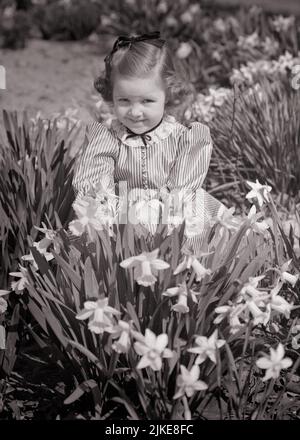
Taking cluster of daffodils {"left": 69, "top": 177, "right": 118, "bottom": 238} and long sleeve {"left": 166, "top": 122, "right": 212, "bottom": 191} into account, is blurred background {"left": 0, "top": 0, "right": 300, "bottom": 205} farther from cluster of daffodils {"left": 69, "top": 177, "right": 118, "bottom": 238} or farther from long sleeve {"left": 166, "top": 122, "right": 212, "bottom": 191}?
cluster of daffodils {"left": 69, "top": 177, "right": 118, "bottom": 238}

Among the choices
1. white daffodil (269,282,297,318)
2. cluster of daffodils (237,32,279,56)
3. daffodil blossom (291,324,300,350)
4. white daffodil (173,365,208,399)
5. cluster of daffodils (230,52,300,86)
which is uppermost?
cluster of daffodils (237,32,279,56)

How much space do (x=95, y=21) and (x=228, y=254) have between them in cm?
484

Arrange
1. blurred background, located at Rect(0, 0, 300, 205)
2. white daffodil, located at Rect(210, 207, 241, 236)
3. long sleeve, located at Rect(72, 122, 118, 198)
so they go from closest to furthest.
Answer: white daffodil, located at Rect(210, 207, 241, 236) < long sleeve, located at Rect(72, 122, 118, 198) < blurred background, located at Rect(0, 0, 300, 205)

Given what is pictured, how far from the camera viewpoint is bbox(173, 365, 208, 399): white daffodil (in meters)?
1.47

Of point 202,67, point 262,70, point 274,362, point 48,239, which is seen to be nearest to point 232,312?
point 274,362

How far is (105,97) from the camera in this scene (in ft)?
7.70

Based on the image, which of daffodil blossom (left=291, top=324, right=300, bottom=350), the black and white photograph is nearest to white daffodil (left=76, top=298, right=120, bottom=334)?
the black and white photograph

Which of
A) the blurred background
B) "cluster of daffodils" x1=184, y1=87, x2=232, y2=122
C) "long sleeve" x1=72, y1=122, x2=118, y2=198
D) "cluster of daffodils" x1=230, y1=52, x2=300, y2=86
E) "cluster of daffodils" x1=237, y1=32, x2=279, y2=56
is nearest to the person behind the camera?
"long sleeve" x1=72, y1=122, x2=118, y2=198

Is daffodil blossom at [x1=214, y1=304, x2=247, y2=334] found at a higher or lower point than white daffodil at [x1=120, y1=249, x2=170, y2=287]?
lower

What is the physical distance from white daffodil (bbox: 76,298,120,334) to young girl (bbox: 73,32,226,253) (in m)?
0.74

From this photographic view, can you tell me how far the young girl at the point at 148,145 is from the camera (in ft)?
7.11

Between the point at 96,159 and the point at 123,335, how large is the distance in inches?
37.4

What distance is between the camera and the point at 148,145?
2270 millimetres

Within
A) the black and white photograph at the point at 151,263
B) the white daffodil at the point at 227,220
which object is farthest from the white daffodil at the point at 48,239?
the white daffodil at the point at 227,220
